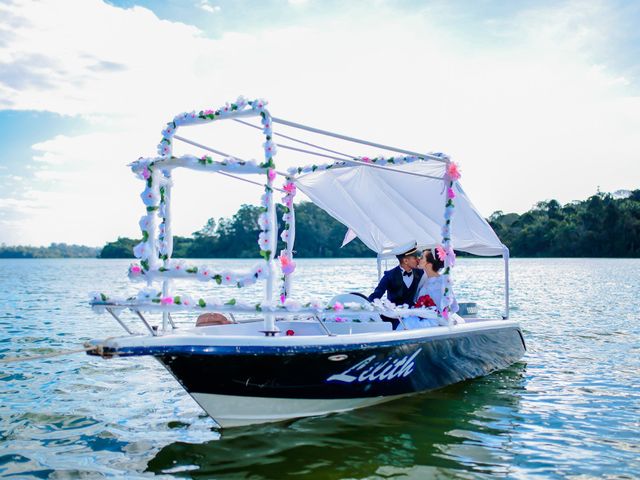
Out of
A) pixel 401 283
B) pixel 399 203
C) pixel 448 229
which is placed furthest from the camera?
pixel 399 203

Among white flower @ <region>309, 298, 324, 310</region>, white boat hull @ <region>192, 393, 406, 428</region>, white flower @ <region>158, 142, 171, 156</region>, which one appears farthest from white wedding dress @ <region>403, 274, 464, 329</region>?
white flower @ <region>158, 142, 171, 156</region>

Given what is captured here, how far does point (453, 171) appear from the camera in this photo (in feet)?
28.9

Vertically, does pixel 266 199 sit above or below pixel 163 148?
below

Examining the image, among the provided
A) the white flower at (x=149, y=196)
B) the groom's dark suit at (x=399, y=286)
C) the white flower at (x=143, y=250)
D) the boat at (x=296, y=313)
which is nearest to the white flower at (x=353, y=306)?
the boat at (x=296, y=313)

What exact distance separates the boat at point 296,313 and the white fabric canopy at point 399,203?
20 mm

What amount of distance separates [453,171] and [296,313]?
10.4ft

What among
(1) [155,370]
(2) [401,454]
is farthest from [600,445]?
(1) [155,370]

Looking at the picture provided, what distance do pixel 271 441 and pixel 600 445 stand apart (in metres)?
3.73

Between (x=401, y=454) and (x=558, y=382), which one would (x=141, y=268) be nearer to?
(x=401, y=454)

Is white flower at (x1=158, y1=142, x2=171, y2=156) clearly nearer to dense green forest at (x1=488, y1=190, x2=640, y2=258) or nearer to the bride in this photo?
the bride

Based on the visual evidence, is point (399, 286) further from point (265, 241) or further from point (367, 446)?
point (265, 241)

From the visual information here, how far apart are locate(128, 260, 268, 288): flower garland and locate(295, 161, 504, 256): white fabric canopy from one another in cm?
336

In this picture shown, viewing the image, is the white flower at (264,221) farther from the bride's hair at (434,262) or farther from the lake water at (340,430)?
the bride's hair at (434,262)

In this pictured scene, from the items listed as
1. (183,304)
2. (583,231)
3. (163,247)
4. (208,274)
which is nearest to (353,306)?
(208,274)
